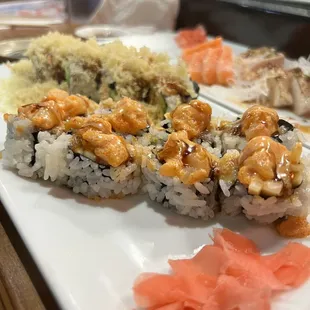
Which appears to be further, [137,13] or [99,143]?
[137,13]

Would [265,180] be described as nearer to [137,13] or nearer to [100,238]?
[100,238]

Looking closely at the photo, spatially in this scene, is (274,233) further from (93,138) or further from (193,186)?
(93,138)

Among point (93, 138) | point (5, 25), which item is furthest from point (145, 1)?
point (93, 138)

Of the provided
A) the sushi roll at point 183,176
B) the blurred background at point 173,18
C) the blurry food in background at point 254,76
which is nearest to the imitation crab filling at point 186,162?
the sushi roll at point 183,176

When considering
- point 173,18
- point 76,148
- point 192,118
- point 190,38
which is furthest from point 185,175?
point 173,18

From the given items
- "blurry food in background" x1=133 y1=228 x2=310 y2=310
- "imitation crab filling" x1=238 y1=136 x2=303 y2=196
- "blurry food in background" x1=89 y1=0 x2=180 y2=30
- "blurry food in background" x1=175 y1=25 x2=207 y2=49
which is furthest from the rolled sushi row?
"blurry food in background" x1=89 y1=0 x2=180 y2=30
